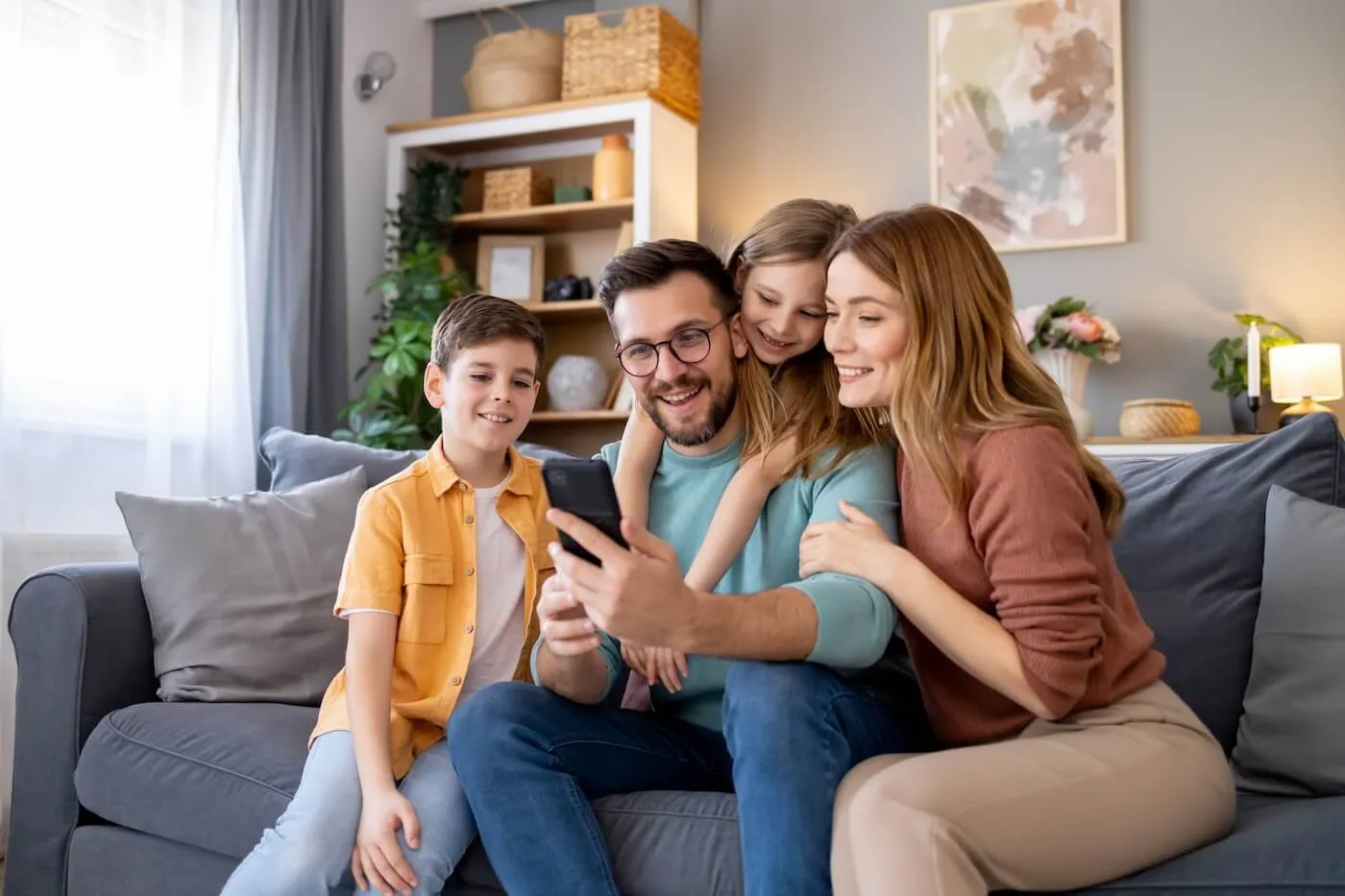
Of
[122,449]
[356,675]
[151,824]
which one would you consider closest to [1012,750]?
[356,675]

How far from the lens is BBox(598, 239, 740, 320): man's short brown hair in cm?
168

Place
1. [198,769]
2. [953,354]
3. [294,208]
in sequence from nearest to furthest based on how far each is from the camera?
[953,354] → [198,769] → [294,208]

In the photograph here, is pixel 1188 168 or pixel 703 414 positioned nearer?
pixel 703 414

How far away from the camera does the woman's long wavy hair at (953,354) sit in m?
1.45

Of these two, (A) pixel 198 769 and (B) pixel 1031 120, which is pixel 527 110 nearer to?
(B) pixel 1031 120

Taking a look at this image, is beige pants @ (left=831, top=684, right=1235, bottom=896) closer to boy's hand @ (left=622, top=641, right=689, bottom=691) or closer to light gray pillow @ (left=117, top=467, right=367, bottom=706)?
boy's hand @ (left=622, top=641, right=689, bottom=691)

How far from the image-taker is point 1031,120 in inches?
161

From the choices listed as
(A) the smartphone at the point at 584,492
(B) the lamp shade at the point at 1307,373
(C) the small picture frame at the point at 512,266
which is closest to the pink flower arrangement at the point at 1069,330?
(B) the lamp shade at the point at 1307,373

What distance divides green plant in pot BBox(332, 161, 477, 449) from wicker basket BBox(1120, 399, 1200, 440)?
2.10 meters

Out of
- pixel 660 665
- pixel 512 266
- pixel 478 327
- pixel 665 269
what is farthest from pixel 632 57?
pixel 660 665

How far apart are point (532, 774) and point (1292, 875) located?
0.83 meters

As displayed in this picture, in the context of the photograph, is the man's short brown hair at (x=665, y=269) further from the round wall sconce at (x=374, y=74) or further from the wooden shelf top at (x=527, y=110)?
the round wall sconce at (x=374, y=74)

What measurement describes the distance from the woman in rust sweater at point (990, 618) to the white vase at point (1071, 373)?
233 centimetres

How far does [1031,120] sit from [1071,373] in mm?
892
